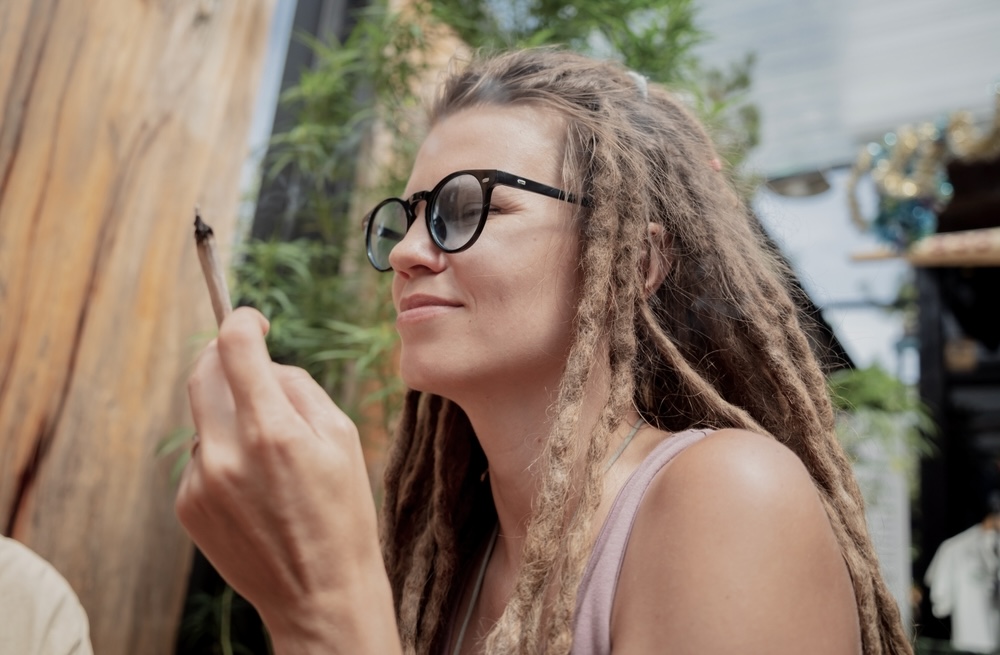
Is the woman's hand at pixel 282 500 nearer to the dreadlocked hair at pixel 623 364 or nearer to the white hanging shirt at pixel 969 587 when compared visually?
the dreadlocked hair at pixel 623 364

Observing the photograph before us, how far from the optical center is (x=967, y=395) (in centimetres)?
426

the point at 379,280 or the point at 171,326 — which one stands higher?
the point at 379,280

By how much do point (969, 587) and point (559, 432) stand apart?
3.77 metres

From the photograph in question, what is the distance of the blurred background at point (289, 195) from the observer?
4.25ft

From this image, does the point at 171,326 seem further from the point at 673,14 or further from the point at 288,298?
the point at 673,14

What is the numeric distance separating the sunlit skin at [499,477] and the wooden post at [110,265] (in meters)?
0.65

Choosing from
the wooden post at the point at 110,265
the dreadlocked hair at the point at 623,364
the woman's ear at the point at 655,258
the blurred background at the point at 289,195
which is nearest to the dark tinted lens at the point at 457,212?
the dreadlocked hair at the point at 623,364

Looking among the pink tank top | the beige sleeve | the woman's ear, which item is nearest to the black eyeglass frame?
the woman's ear

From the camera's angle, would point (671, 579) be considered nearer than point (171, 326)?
Yes

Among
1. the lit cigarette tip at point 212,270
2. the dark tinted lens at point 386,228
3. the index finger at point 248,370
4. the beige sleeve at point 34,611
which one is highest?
the dark tinted lens at point 386,228

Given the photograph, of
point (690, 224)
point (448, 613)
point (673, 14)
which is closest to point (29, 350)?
point (448, 613)

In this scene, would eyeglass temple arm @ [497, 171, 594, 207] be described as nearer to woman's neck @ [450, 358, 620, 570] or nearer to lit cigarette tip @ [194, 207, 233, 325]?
woman's neck @ [450, 358, 620, 570]

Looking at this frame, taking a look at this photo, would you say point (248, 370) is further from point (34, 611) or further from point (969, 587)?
point (969, 587)

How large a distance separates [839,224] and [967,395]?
1142 millimetres
